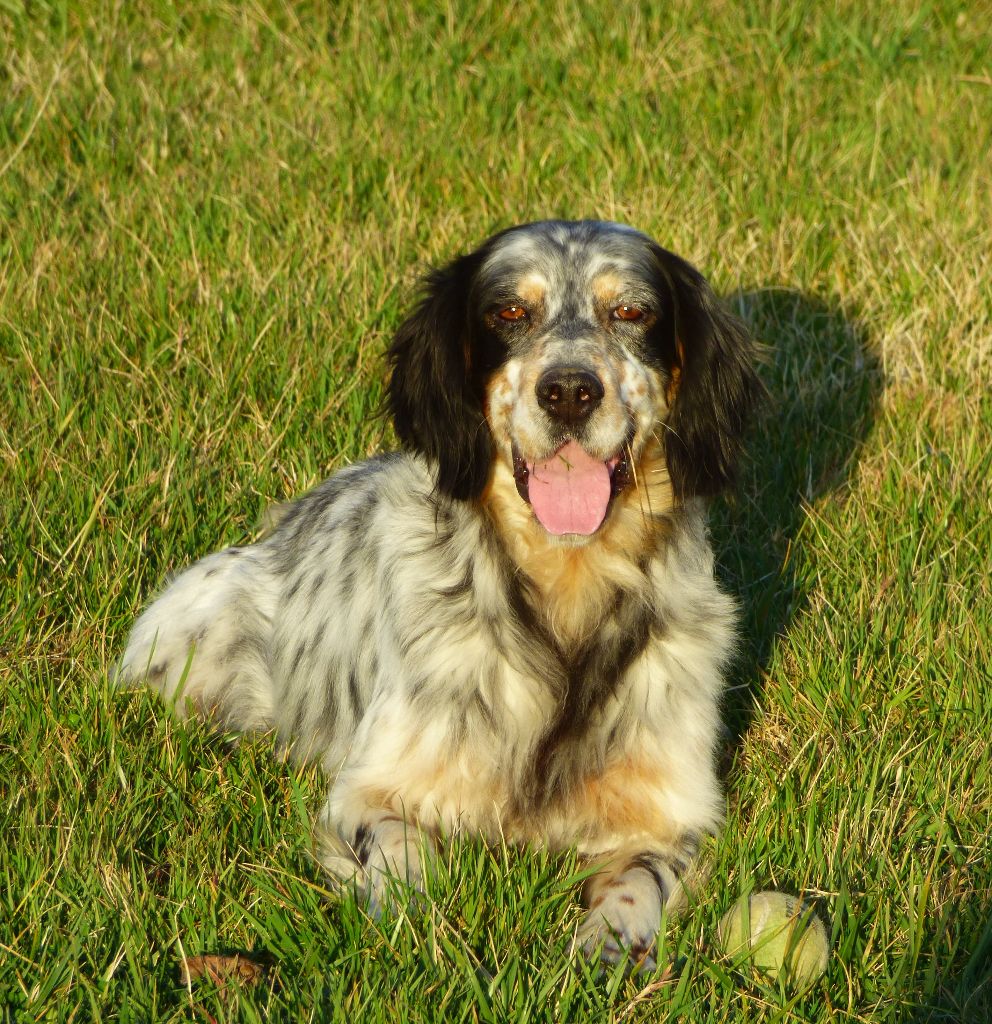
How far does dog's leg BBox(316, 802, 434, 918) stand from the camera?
122 inches

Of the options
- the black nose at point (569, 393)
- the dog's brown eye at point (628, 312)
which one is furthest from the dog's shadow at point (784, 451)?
the black nose at point (569, 393)

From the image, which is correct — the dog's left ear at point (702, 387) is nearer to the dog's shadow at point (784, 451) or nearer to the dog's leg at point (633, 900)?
the dog's shadow at point (784, 451)

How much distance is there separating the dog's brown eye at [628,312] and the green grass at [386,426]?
3.51ft

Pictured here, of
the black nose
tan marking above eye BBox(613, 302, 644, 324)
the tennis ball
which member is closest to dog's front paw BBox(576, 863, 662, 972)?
the tennis ball

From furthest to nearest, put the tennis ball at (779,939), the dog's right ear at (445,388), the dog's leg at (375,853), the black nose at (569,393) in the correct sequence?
the dog's right ear at (445,388) → the black nose at (569,393) → the dog's leg at (375,853) → the tennis ball at (779,939)

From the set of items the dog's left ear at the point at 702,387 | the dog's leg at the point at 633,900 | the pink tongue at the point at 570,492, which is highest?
the dog's left ear at the point at 702,387

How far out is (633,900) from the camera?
3219 millimetres

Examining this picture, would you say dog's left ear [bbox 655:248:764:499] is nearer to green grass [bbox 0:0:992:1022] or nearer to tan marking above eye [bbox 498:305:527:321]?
tan marking above eye [bbox 498:305:527:321]

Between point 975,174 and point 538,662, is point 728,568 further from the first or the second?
point 975,174

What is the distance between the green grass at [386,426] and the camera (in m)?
2.93

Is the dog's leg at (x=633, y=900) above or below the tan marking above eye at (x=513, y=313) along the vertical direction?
below

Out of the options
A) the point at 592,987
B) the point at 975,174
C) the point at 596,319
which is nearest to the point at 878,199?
the point at 975,174

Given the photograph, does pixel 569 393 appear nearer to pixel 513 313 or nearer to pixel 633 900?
pixel 513 313

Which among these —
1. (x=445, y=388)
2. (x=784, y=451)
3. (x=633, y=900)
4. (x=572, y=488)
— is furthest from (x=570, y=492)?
(x=784, y=451)
